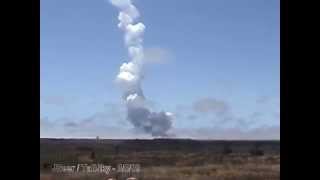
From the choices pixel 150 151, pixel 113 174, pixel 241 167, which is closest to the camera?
pixel 113 174

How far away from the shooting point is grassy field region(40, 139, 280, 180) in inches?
56.8

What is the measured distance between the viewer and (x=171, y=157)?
196 cm

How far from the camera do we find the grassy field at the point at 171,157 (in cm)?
144

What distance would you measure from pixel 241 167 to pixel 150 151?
0.49 m
